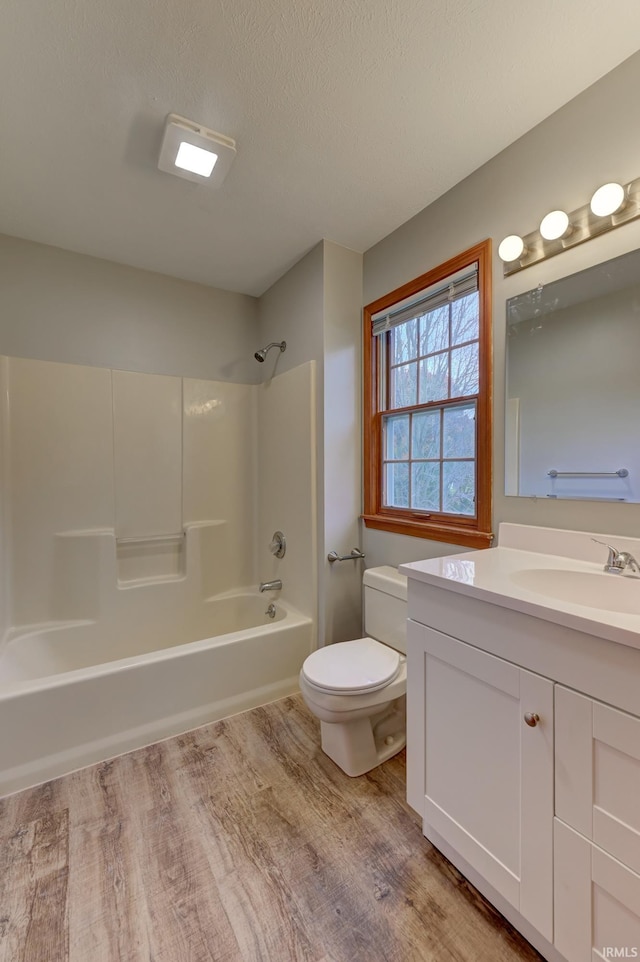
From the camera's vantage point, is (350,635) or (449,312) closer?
(449,312)

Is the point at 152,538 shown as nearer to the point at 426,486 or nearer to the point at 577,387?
the point at 426,486

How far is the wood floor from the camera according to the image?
0.97 m

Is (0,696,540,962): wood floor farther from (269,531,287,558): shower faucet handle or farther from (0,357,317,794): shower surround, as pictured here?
(269,531,287,558): shower faucet handle

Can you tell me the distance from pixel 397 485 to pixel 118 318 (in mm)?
1925

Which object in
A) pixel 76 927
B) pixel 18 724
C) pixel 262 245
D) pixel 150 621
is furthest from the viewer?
pixel 150 621

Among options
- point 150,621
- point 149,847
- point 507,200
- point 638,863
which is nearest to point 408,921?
point 638,863

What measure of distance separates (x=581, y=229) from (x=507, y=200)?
0.36 m

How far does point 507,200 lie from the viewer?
57.6 inches

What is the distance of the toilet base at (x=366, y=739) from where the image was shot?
1.51 meters

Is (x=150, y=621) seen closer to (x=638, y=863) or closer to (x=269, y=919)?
(x=269, y=919)

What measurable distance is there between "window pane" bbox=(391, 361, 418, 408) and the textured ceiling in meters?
0.71

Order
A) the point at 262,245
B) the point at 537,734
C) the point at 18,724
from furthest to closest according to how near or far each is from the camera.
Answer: the point at 262,245
the point at 18,724
the point at 537,734

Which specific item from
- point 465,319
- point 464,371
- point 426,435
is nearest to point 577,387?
point 464,371

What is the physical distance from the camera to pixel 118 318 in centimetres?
231
